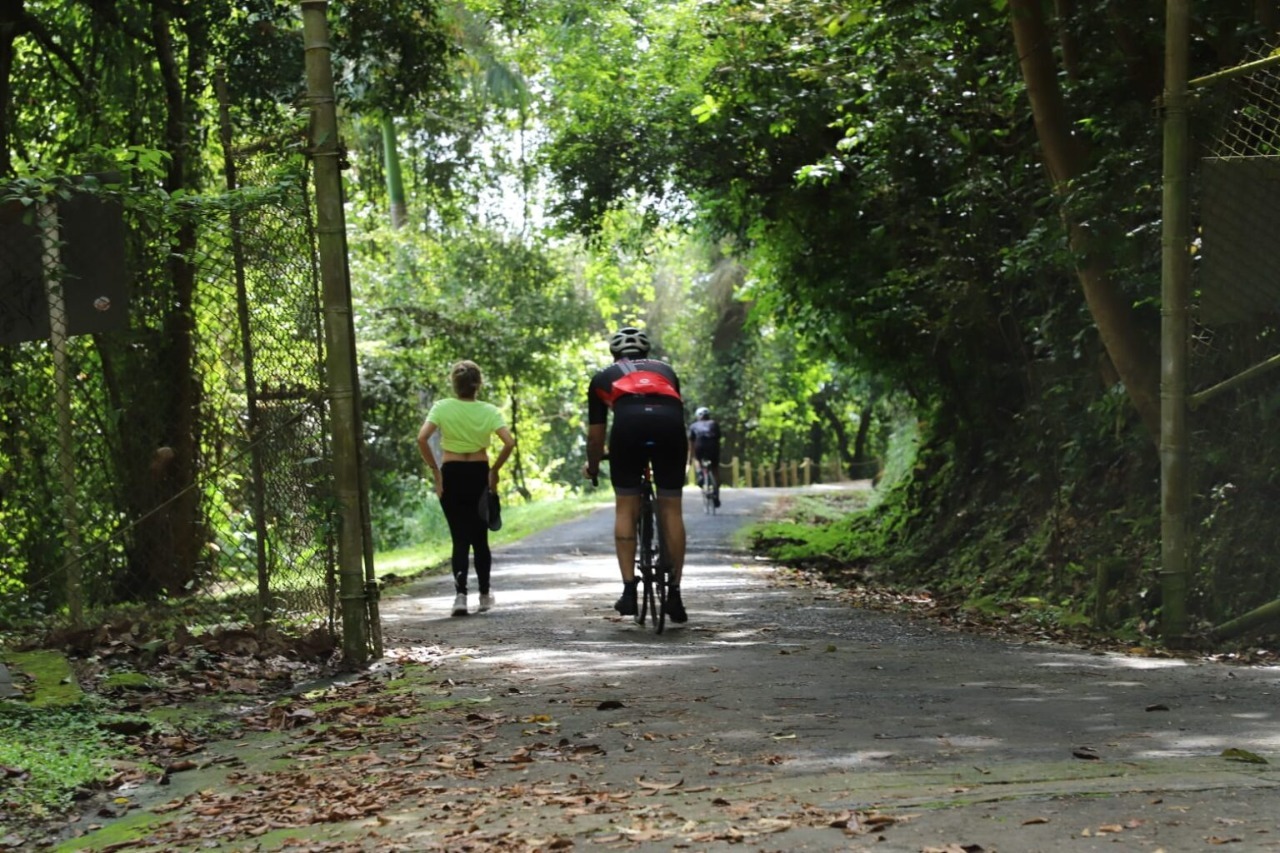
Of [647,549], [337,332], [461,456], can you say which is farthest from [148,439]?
[647,549]

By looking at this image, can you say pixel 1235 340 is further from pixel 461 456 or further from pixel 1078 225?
pixel 461 456

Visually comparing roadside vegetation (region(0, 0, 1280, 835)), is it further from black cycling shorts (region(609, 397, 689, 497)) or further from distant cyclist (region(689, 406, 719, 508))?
distant cyclist (region(689, 406, 719, 508))

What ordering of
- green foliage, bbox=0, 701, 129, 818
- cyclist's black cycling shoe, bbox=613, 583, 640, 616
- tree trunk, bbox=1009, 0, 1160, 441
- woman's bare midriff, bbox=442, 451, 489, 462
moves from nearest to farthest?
green foliage, bbox=0, 701, 129, 818 → cyclist's black cycling shoe, bbox=613, 583, 640, 616 → tree trunk, bbox=1009, 0, 1160, 441 → woman's bare midriff, bbox=442, 451, 489, 462

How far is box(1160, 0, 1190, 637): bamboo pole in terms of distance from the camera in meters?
10.0

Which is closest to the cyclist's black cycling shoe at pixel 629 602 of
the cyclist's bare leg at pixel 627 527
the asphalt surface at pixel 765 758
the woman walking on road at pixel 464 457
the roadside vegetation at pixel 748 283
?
the cyclist's bare leg at pixel 627 527

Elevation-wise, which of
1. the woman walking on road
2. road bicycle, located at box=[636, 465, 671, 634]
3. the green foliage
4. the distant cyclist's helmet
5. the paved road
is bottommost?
the paved road

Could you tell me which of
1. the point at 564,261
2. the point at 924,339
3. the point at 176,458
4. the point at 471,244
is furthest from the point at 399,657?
the point at 564,261

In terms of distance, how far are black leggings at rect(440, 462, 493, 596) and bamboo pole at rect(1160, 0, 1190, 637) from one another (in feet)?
16.7

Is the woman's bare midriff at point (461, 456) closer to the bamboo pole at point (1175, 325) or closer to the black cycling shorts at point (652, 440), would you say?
the black cycling shorts at point (652, 440)

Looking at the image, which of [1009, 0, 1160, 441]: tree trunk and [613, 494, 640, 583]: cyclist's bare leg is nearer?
[613, 494, 640, 583]: cyclist's bare leg

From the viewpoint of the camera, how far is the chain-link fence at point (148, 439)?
8.88m

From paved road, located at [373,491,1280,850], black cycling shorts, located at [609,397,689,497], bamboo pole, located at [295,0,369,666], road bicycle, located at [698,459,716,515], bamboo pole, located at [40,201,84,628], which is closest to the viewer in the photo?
paved road, located at [373,491,1280,850]

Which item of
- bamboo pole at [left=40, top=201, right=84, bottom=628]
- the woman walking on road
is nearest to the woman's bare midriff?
the woman walking on road

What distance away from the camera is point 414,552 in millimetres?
24547
